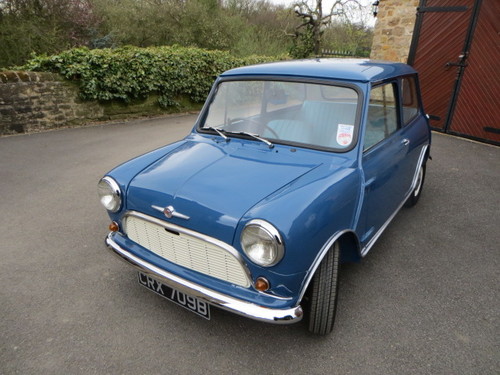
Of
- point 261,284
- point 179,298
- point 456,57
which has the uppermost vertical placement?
point 456,57

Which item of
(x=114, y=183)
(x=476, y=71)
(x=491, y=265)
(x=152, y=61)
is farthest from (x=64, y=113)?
(x=476, y=71)

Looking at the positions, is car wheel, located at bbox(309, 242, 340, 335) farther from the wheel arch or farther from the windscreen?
the windscreen

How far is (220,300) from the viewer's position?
1.83m

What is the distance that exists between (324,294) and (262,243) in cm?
59

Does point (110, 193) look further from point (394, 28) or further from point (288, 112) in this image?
point (394, 28)

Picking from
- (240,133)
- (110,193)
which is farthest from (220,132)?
(110,193)

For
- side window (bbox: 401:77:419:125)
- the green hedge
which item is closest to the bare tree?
Answer: the green hedge

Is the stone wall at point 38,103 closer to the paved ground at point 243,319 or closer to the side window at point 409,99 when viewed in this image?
the paved ground at point 243,319

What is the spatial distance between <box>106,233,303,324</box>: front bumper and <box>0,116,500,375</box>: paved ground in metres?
0.42

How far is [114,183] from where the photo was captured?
2.23m

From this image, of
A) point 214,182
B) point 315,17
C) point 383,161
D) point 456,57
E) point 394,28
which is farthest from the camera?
point 315,17

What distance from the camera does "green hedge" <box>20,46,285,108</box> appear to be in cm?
699

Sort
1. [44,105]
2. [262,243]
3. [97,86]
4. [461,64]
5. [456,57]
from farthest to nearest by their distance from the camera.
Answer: [97,86] → [44,105] → [456,57] → [461,64] → [262,243]

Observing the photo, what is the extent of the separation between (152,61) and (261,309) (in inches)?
300
